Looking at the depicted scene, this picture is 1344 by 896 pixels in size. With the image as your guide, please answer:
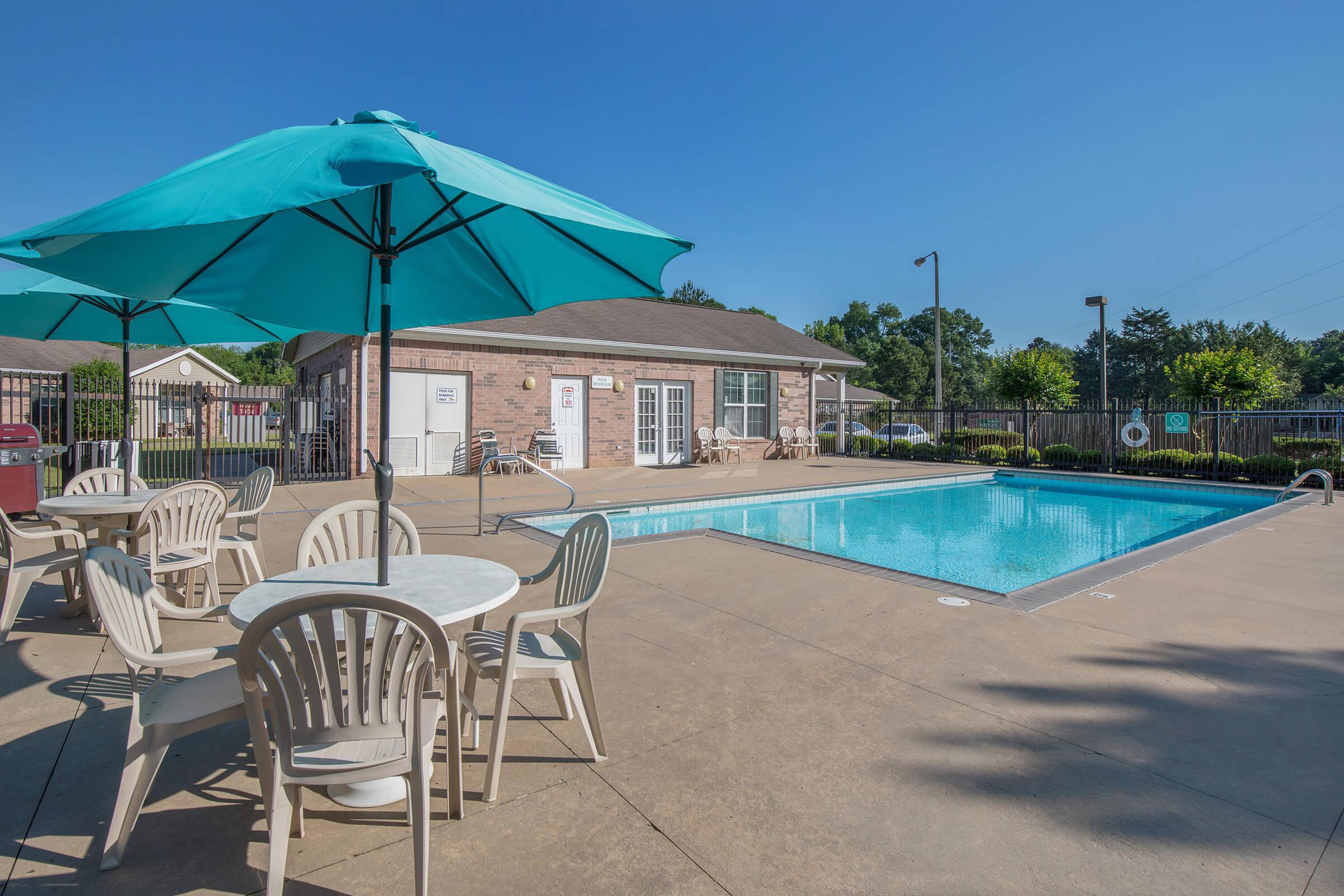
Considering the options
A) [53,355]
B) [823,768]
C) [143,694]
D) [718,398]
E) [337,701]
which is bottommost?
[823,768]

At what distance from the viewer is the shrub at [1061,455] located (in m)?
14.9

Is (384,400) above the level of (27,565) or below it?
above

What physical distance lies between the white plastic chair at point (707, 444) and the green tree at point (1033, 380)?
9557 millimetres

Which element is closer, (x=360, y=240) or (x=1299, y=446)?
(x=360, y=240)

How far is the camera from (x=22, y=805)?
6.96ft

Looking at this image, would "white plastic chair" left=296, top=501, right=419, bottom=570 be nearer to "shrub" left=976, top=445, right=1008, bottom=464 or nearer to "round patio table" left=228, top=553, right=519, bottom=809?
"round patio table" left=228, top=553, right=519, bottom=809

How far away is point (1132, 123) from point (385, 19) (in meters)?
15.4

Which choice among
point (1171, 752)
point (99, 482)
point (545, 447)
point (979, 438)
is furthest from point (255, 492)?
point (979, 438)

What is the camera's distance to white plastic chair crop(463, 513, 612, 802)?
2248mm

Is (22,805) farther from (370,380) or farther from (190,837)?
(370,380)

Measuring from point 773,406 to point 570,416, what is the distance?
586 cm

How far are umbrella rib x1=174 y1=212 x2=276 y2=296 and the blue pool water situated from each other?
4979 mm

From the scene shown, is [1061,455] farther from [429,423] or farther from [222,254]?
[222,254]

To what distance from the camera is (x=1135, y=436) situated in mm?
14031
